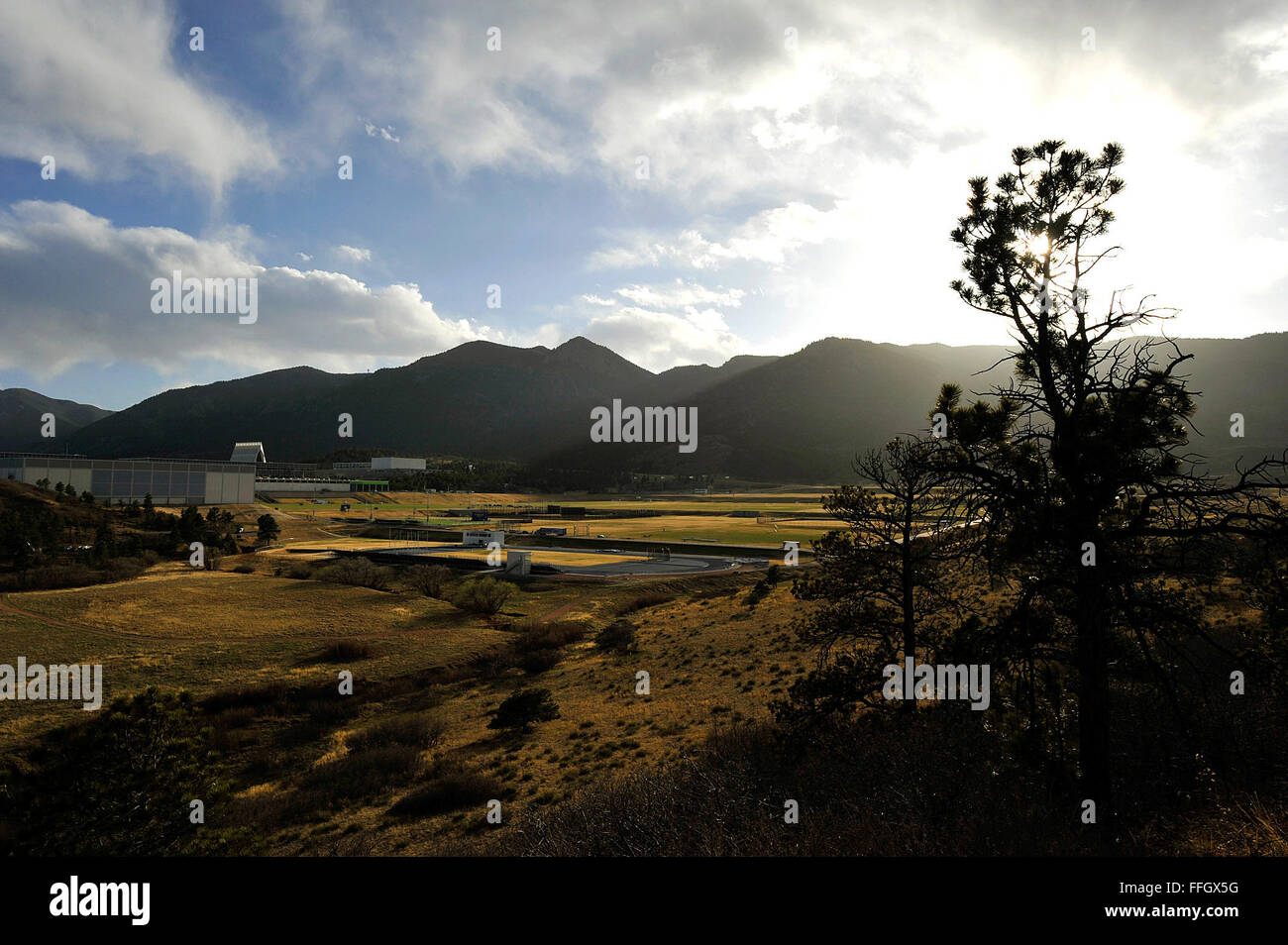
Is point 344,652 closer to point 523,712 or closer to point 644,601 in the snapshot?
point 523,712

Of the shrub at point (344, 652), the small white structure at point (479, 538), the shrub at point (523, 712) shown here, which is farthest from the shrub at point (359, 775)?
the small white structure at point (479, 538)

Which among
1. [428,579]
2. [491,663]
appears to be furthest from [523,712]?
[428,579]

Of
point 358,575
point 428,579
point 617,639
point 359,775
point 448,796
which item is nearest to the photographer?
point 448,796

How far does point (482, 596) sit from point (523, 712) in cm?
2194

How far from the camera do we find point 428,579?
48.1 metres

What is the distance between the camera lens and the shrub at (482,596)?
41688 millimetres

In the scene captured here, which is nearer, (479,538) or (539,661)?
(539,661)

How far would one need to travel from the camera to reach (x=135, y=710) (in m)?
13.0

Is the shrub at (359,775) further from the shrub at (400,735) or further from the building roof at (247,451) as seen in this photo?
the building roof at (247,451)

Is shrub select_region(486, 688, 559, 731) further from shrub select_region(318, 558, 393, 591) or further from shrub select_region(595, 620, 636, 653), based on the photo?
shrub select_region(318, 558, 393, 591)
